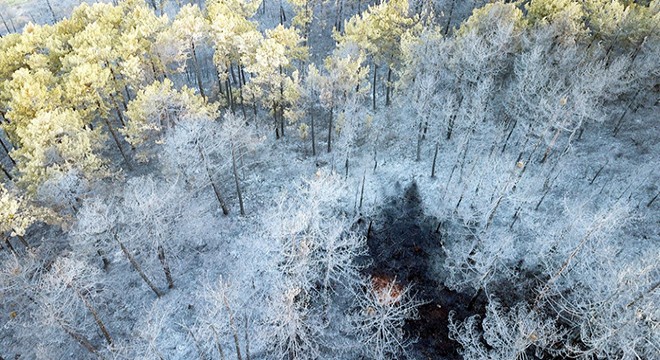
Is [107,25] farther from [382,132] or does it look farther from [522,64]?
[522,64]

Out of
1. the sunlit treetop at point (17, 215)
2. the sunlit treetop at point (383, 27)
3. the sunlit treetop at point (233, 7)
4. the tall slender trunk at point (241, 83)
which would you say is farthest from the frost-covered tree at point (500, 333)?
the sunlit treetop at point (233, 7)

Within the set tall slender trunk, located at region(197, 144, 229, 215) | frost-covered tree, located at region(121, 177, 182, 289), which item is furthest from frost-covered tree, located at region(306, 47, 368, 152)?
frost-covered tree, located at region(121, 177, 182, 289)

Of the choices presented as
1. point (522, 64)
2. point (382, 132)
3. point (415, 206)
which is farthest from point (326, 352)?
point (522, 64)

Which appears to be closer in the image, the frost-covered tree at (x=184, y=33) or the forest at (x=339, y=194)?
the forest at (x=339, y=194)

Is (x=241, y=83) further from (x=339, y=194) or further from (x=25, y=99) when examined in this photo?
(x=339, y=194)

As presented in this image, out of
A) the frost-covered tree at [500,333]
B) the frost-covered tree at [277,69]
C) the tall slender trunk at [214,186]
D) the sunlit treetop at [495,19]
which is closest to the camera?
the frost-covered tree at [500,333]

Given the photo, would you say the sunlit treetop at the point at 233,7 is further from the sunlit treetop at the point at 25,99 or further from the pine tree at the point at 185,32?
the sunlit treetop at the point at 25,99

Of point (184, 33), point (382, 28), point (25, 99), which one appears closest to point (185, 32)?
point (184, 33)
